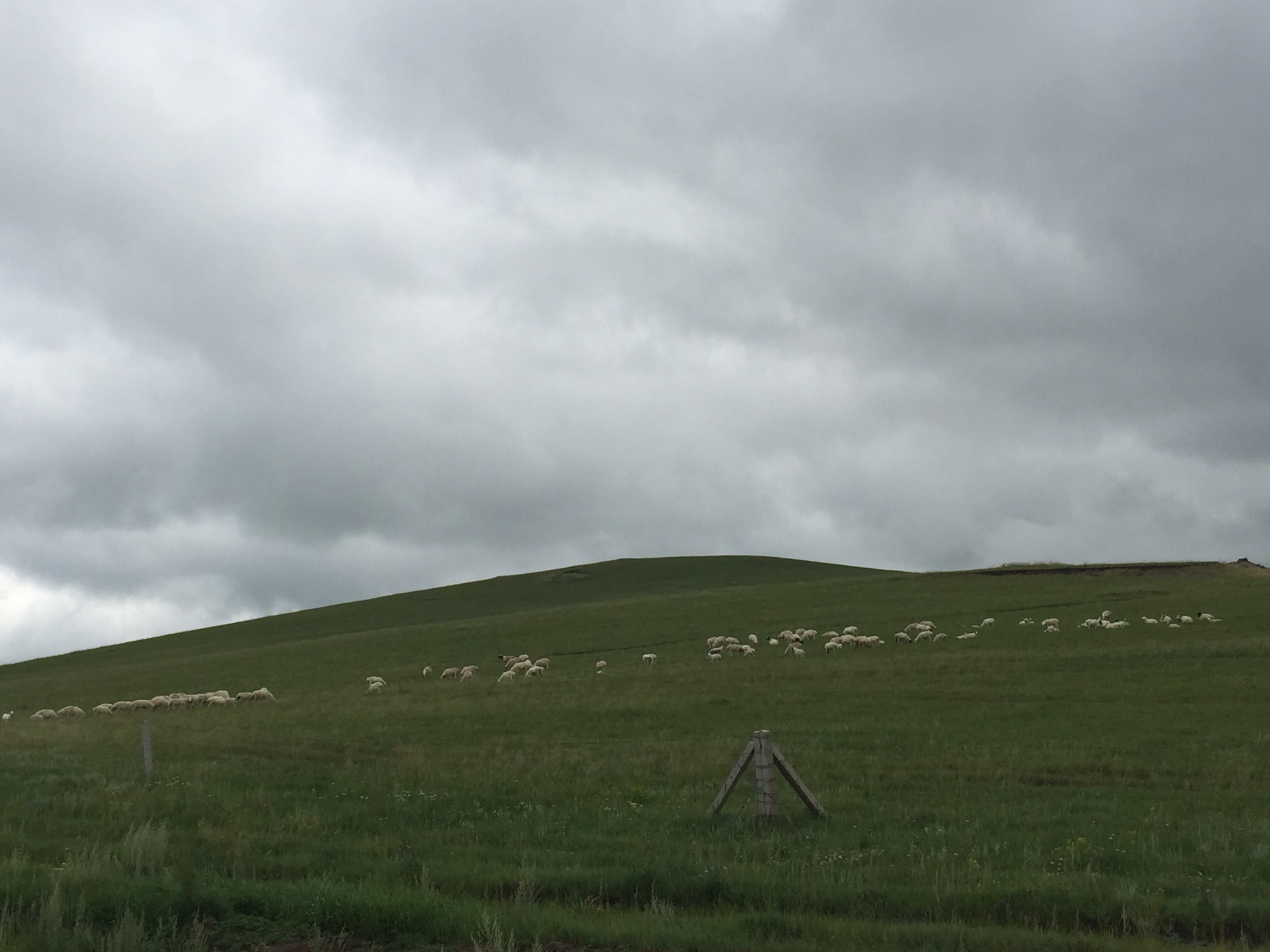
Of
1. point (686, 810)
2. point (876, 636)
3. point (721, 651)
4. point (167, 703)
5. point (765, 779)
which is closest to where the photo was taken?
point (765, 779)

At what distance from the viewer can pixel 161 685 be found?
5331cm

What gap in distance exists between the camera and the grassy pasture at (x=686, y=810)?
9.51 m

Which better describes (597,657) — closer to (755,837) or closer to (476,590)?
(755,837)

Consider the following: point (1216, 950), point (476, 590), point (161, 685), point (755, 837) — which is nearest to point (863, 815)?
point (755, 837)

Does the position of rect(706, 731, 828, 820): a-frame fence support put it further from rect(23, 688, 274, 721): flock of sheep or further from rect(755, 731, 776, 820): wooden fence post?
rect(23, 688, 274, 721): flock of sheep

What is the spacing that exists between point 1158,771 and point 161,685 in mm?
48696

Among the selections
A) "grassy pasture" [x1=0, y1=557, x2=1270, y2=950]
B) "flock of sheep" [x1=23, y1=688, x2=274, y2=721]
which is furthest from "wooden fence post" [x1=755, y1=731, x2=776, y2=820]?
"flock of sheep" [x1=23, y1=688, x2=274, y2=721]

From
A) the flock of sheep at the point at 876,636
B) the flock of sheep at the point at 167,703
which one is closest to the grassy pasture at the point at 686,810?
the flock of sheep at the point at 876,636

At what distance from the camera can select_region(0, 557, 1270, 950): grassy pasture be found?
951cm

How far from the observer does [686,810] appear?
15594 mm

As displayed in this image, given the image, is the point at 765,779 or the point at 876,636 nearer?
the point at 765,779

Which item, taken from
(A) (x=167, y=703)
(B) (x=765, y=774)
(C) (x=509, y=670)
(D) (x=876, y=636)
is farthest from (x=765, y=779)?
(A) (x=167, y=703)

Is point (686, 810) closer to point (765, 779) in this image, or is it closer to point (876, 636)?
point (765, 779)

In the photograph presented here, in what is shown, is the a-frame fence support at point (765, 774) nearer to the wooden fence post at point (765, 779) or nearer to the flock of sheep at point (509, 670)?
the wooden fence post at point (765, 779)
